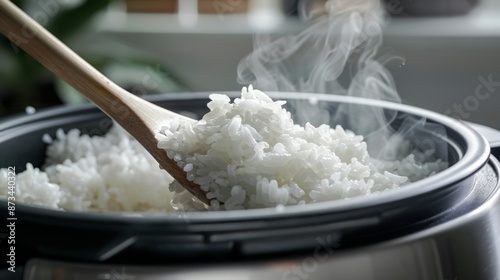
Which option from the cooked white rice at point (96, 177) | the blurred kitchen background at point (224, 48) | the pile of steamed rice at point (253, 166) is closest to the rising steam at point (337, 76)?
the pile of steamed rice at point (253, 166)

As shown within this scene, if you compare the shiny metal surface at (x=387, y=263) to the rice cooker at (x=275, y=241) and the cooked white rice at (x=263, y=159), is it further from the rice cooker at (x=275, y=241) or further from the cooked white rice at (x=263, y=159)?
the cooked white rice at (x=263, y=159)

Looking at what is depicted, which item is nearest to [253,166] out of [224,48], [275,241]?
[275,241]

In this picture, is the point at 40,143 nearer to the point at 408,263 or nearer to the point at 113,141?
the point at 113,141

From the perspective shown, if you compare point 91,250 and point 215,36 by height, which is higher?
point 215,36

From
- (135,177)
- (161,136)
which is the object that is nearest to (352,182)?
(161,136)

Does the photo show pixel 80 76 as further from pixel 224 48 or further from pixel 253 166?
pixel 224 48
